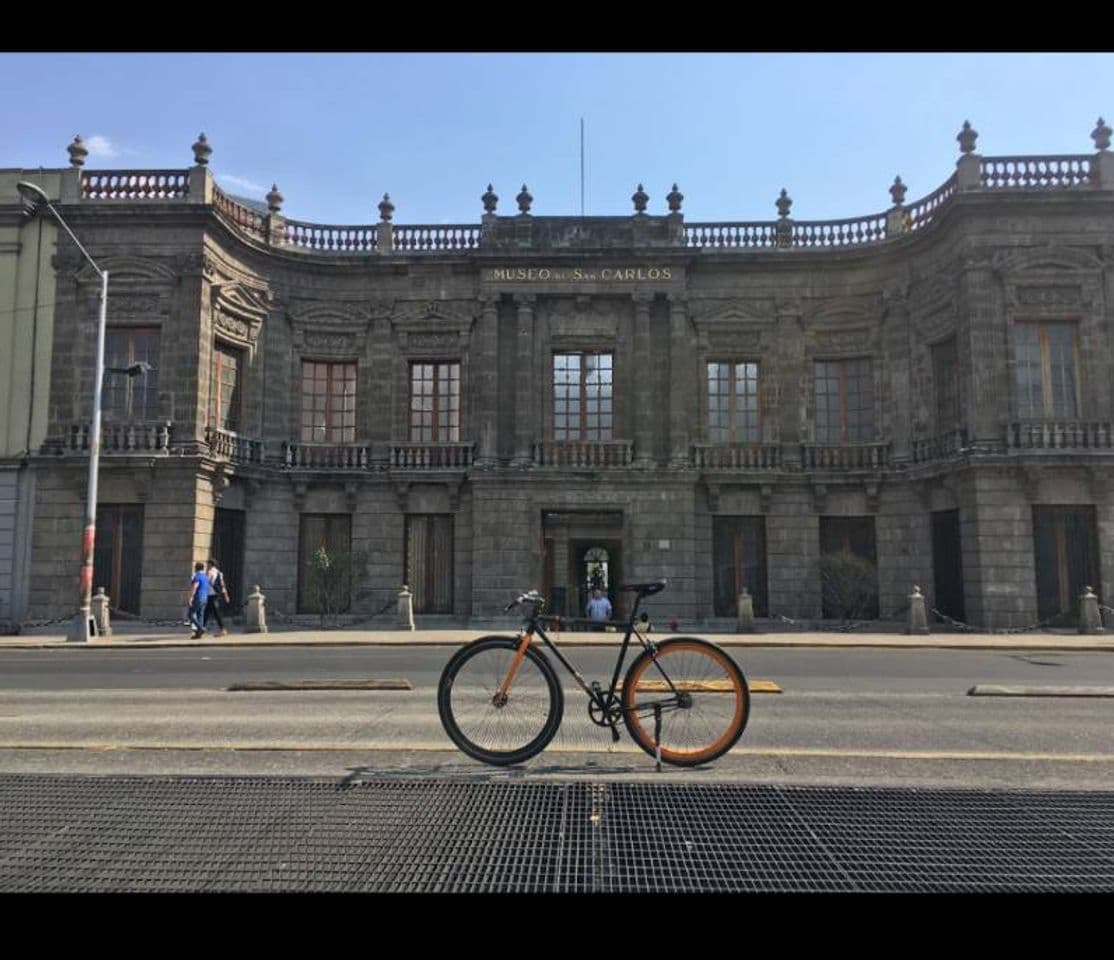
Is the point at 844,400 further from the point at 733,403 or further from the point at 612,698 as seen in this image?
the point at 612,698

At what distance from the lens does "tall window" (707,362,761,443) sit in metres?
26.5

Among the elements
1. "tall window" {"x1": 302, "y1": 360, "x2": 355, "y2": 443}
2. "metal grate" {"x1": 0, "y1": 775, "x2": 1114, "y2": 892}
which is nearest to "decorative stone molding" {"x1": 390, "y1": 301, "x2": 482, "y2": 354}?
"tall window" {"x1": 302, "y1": 360, "x2": 355, "y2": 443}

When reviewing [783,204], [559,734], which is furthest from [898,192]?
[559,734]

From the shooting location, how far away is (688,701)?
5590mm

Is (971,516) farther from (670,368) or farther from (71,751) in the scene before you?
(71,751)

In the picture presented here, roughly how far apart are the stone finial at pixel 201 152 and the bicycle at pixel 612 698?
2359cm

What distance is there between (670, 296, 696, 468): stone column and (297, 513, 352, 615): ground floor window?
1081cm

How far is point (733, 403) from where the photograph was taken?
1047 inches

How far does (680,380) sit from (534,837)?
22.7m

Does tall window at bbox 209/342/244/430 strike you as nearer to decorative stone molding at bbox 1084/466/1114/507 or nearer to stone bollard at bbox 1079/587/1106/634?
stone bollard at bbox 1079/587/1106/634

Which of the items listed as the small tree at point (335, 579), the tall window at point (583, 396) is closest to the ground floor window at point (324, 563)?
the small tree at point (335, 579)

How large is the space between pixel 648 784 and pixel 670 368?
21.9 m
